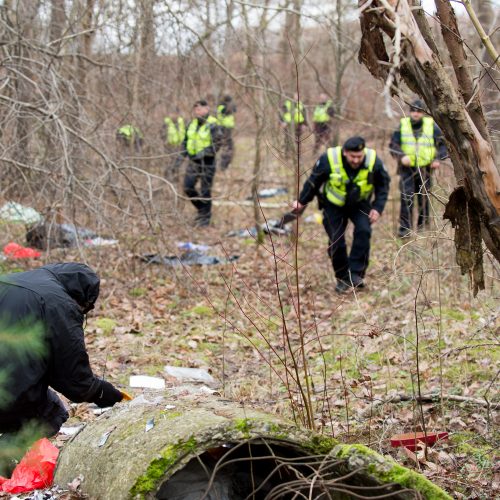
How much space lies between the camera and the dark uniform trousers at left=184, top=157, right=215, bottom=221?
12641 millimetres

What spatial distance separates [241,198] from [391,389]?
30.8 ft

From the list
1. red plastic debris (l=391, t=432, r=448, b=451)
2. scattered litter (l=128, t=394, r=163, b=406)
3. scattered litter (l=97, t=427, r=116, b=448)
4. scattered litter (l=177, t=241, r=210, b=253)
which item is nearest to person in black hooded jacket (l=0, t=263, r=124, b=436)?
scattered litter (l=128, t=394, r=163, b=406)

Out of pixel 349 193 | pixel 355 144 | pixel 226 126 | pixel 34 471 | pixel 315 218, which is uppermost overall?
pixel 226 126

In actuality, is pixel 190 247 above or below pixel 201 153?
below

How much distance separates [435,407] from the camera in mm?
5367

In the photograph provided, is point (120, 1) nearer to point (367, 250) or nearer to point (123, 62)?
point (123, 62)

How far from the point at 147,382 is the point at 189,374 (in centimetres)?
46

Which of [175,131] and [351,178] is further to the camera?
[175,131]

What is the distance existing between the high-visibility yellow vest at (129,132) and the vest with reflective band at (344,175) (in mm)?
3234

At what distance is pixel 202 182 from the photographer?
43.4 feet

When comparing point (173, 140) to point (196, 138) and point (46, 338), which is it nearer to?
point (196, 138)

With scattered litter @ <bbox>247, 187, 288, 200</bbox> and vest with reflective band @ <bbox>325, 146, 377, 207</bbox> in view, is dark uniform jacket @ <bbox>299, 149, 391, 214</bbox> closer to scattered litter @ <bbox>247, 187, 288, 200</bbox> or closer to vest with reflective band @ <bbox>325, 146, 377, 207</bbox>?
vest with reflective band @ <bbox>325, 146, 377, 207</bbox>

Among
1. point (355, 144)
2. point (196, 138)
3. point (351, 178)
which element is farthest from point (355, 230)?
point (196, 138)

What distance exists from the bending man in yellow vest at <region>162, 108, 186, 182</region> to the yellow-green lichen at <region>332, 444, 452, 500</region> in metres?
9.14
